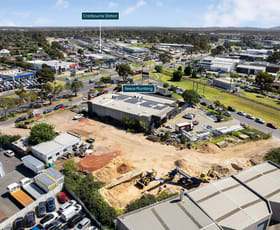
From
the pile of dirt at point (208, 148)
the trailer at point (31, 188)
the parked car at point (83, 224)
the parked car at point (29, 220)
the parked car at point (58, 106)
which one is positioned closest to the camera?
the parked car at point (83, 224)

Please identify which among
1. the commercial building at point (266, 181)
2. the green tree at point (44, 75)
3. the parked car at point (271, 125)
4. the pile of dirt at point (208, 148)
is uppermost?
the green tree at point (44, 75)

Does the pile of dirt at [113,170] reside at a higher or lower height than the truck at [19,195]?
higher

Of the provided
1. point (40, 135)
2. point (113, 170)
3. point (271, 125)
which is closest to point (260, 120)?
point (271, 125)

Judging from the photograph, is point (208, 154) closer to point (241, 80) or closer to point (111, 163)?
point (111, 163)

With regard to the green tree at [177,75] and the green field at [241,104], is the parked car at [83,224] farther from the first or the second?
the green tree at [177,75]

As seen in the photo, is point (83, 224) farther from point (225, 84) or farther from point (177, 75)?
point (177, 75)

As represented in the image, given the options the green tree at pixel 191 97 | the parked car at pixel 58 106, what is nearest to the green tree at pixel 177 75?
the green tree at pixel 191 97

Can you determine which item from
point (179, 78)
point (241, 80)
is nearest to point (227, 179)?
point (179, 78)
